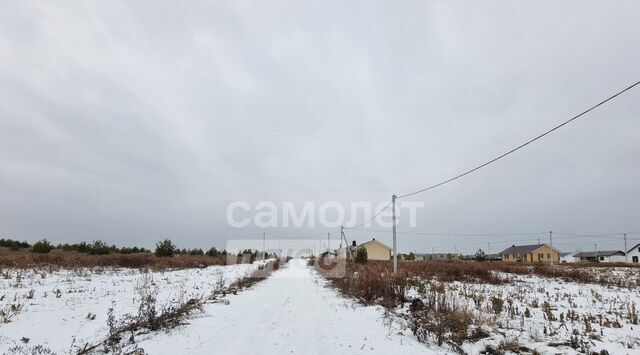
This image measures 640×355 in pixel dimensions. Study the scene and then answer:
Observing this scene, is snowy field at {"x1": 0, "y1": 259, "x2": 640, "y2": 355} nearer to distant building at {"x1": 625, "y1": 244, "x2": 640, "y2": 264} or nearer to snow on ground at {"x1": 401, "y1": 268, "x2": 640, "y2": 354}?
snow on ground at {"x1": 401, "y1": 268, "x2": 640, "y2": 354}

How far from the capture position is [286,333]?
7613 mm

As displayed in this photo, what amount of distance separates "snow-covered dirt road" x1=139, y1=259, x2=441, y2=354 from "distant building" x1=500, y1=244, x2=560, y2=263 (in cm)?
8356

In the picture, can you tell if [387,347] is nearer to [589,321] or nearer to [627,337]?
[627,337]

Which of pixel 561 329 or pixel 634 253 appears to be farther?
pixel 634 253

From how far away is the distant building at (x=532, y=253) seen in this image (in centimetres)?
8231

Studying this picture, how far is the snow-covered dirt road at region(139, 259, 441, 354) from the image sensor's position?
21.0ft

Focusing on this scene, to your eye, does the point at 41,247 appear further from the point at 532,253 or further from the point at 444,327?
the point at 532,253

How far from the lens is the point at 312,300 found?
1310 cm

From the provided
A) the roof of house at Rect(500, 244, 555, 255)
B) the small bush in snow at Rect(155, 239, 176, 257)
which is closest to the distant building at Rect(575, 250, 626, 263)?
the roof of house at Rect(500, 244, 555, 255)

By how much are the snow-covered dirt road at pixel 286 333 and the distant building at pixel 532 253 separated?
274ft

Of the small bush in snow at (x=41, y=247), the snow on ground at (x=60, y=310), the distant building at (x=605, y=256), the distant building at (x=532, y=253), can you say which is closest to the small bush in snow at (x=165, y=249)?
the small bush in snow at (x=41, y=247)

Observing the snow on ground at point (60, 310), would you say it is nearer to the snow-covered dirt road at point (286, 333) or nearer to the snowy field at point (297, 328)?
the snowy field at point (297, 328)

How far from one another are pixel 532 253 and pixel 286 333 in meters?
89.0

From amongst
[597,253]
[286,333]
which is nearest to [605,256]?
[597,253]
